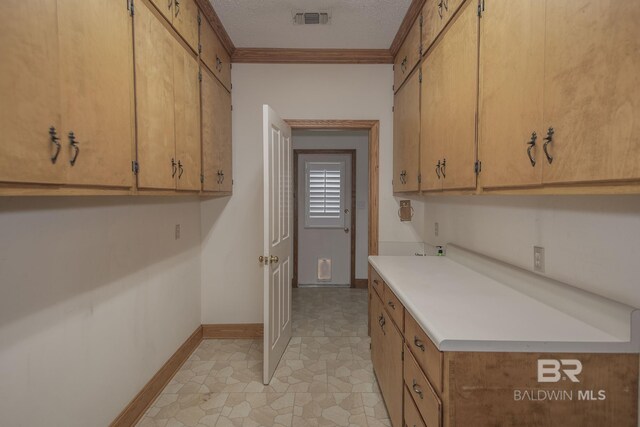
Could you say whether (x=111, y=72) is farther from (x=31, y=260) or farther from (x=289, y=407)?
(x=289, y=407)

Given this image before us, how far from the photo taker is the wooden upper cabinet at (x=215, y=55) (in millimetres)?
2553

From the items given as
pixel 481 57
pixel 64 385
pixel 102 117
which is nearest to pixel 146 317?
pixel 64 385

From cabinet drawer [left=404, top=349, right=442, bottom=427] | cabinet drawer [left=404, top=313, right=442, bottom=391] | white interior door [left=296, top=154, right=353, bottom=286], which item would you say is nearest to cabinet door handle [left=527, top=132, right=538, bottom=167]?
cabinet drawer [left=404, top=313, right=442, bottom=391]

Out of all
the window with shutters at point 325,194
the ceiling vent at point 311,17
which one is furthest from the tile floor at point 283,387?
the ceiling vent at point 311,17

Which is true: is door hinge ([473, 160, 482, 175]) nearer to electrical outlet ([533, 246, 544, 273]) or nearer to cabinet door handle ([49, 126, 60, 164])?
electrical outlet ([533, 246, 544, 273])

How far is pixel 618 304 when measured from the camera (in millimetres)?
1163

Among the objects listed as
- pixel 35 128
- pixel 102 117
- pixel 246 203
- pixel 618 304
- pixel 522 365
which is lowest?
pixel 522 365

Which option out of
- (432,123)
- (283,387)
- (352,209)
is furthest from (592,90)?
(352,209)

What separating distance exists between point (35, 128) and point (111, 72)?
1.64 ft

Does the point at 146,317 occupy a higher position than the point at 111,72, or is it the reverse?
the point at 111,72

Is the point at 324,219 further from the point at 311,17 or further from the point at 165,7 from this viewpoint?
the point at 165,7

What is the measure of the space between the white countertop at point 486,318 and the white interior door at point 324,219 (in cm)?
323

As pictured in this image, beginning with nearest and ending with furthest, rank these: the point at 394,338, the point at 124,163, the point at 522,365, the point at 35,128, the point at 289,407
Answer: the point at 35,128, the point at 522,365, the point at 124,163, the point at 394,338, the point at 289,407

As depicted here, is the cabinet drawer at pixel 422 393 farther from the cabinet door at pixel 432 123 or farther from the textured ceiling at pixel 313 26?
the textured ceiling at pixel 313 26
